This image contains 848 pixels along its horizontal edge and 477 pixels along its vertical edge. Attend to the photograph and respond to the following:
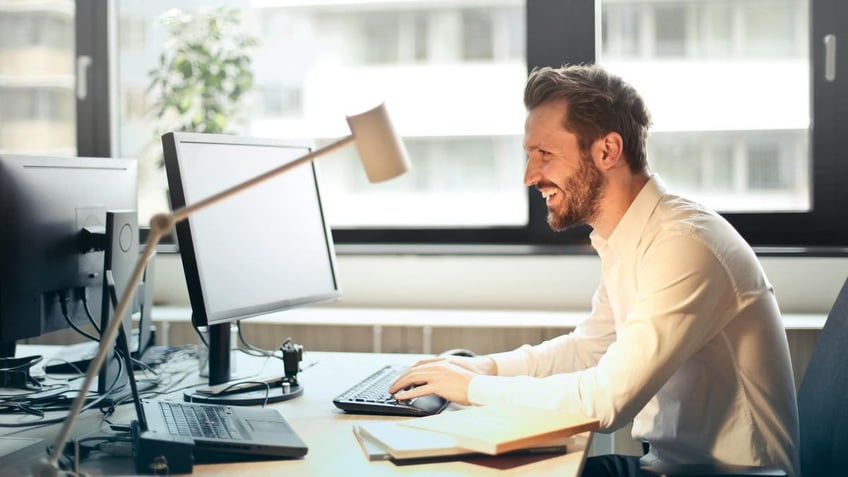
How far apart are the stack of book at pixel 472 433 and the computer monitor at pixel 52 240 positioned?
25.8 inches

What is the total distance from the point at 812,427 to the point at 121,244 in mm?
1348

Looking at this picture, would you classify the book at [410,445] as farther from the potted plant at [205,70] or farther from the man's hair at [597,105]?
the potted plant at [205,70]

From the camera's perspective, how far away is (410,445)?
4.21 feet

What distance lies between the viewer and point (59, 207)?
65.4 inches

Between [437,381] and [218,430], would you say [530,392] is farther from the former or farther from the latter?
[218,430]

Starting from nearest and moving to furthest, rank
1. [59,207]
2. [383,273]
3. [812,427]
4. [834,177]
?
[812,427] → [59,207] → [834,177] → [383,273]

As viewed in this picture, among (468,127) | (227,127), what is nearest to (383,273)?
(468,127)

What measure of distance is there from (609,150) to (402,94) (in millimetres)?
1573

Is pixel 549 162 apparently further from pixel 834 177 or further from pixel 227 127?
pixel 227 127

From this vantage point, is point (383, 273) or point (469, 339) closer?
point (469, 339)

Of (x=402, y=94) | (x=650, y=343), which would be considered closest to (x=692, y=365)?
(x=650, y=343)

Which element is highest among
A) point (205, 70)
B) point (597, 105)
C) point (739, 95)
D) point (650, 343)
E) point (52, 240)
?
point (205, 70)

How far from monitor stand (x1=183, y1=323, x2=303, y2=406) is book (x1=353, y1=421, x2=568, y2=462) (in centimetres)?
33

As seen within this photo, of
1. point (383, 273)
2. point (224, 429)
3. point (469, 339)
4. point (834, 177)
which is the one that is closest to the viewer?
point (224, 429)
